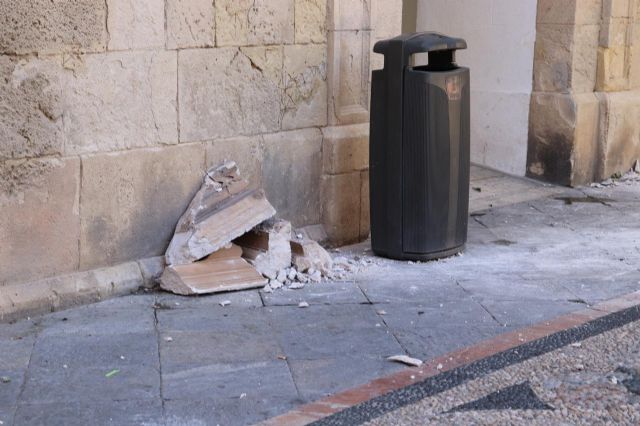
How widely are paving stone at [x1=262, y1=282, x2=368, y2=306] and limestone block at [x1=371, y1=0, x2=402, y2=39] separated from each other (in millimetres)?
1889

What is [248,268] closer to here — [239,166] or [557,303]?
[239,166]

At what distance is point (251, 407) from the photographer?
14.9 feet

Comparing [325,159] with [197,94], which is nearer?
[197,94]

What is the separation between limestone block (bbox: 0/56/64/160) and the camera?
553 cm

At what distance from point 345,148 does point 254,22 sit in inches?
42.4

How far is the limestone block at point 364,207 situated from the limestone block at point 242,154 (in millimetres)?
874

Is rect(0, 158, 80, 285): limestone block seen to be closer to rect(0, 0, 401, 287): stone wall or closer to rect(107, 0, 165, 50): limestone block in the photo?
rect(0, 0, 401, 287): stone wall

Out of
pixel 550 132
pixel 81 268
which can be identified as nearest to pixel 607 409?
pixel 81 268

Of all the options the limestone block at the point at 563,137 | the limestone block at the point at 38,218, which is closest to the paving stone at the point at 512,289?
the limestone block at the point at 38,218

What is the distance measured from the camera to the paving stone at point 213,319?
555cm

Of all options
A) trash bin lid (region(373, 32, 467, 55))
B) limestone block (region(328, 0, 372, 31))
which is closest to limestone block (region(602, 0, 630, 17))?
limestone block (region(328, 0, 372, 31))

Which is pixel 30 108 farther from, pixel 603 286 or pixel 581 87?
pixel 581 87

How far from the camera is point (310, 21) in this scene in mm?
6957

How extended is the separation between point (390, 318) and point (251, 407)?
4.59 feet
